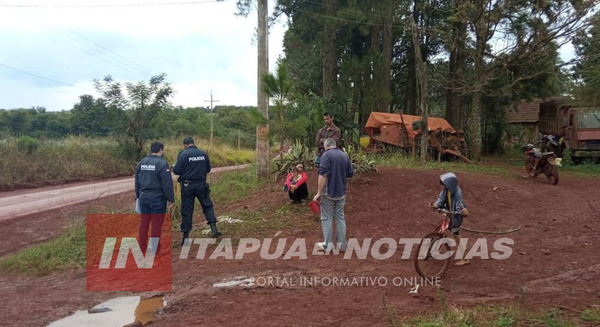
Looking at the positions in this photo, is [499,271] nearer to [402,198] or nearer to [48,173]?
[402,198]

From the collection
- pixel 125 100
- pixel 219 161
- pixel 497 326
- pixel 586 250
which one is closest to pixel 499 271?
pixel 586 250

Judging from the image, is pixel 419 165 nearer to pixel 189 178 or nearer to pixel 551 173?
pixel 551 173

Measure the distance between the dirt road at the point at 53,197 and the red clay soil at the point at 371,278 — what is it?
623cm

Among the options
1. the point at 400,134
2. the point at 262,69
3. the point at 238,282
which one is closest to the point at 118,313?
the point at 238,282

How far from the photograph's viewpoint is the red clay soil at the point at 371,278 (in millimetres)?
4645

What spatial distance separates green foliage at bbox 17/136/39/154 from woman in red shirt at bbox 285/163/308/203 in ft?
51.5

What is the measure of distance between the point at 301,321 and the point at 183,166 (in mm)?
4201

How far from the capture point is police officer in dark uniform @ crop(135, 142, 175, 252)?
7.45m

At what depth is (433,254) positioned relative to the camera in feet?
19.7

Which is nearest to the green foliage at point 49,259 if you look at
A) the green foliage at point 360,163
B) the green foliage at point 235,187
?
the green foliage at point 235,187

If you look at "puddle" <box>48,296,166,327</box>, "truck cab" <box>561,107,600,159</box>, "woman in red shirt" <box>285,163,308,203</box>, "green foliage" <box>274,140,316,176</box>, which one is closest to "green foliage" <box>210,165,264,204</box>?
"green foliage" <box>274,140,316,176</box>

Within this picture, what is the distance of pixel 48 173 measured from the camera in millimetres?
19891

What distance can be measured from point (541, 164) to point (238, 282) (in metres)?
11.4

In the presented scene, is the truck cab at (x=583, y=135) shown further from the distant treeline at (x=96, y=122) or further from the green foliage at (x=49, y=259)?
the green foliage at (x=49, y=259)
